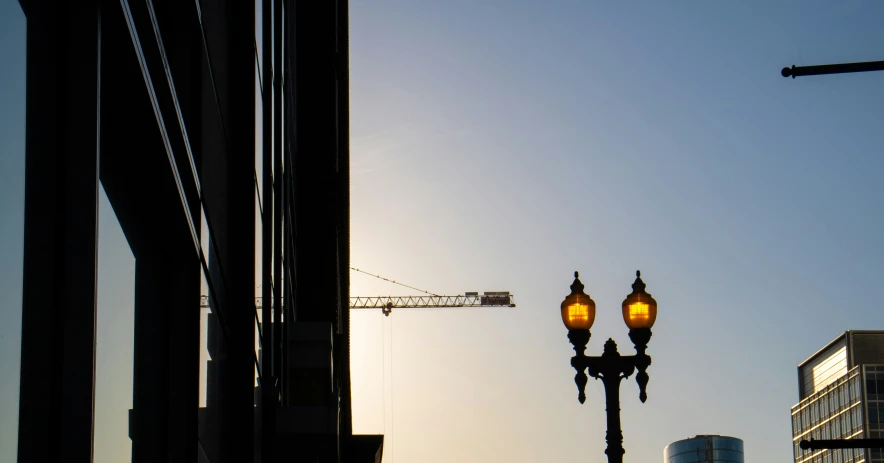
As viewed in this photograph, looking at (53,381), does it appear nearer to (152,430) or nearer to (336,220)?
(152,430)

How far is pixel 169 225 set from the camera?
8609mm

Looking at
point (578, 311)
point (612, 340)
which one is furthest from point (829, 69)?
point (612, 340)

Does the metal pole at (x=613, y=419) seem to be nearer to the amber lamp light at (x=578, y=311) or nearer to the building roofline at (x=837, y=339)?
the amber lamp light at (x=578, y=311)

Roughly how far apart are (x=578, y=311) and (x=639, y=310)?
3.14 feet

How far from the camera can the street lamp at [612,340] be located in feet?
60.1

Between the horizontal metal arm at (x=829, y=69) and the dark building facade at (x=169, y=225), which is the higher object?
the horizontal metal arm at (x=829, y=69)

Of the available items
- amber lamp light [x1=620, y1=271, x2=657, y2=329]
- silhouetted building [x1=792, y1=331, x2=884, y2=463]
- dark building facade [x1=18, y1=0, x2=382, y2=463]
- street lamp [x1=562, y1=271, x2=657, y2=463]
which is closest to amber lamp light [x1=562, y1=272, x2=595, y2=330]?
street lamp [x1=562, y1=271, x2=657, y2=463]

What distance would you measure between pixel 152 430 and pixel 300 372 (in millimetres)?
12149

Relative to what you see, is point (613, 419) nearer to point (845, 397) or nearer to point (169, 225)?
point (169, 225)

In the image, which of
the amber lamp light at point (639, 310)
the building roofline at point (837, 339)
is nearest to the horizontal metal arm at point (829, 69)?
the amber lamp light at point (639, 310)

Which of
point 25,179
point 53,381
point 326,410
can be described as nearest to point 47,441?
point 53,381

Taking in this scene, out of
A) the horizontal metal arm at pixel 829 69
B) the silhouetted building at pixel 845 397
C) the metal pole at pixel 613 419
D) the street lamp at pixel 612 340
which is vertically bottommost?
the metal pole at pixel 613 419

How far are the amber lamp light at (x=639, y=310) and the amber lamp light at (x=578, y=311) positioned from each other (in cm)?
55

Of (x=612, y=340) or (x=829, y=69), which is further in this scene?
(x=612, y=340)
